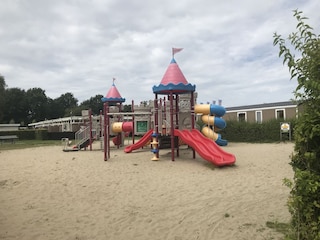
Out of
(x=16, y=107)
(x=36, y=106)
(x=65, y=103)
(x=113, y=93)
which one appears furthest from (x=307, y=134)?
(x=65, y=103)

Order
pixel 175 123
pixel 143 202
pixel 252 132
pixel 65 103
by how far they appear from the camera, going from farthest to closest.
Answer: pixel 65 103, pixel 252 132, pixel 175 123, pixel 143 202

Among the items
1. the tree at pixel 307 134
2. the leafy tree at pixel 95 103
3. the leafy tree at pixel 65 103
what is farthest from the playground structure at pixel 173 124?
the leafy tree at pixel 95 103

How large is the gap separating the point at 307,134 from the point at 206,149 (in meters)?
9.30

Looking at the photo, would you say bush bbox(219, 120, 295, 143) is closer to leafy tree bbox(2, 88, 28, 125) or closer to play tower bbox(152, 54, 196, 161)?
play tower bbox(152, 54, 196, 161)

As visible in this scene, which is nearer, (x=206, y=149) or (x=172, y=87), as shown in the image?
(x=206, y=149)

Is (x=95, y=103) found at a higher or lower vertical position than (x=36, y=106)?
higher

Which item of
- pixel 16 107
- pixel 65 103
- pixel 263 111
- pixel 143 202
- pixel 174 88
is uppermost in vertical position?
pixel 65 103

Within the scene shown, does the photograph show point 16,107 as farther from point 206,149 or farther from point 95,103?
point 206,149

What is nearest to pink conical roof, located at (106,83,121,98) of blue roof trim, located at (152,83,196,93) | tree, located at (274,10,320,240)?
blue roof trim, located at (152,83,196,93)

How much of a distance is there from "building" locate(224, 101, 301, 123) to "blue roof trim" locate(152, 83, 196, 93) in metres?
20.2

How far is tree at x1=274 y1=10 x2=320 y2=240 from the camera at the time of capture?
2.78 meters

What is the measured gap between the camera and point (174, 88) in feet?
43.1

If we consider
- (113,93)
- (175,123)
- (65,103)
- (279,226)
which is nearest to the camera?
(279,226)

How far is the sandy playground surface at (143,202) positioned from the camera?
489 cm
